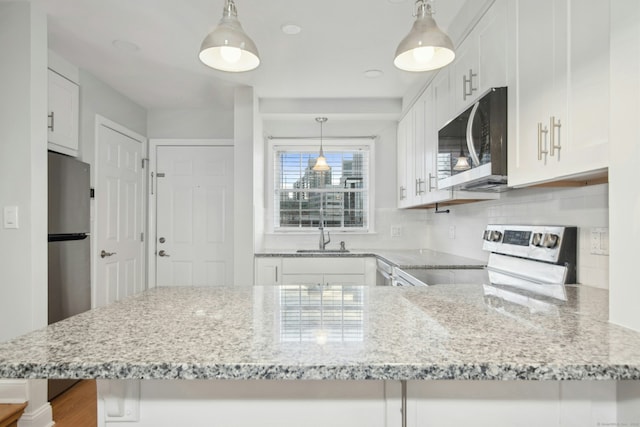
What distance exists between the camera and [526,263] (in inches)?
73.4

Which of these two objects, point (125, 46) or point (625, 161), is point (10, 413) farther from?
point (625, 161)

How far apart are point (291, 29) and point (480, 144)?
1.36 metres

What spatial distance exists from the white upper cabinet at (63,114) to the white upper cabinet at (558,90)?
288 centimetres

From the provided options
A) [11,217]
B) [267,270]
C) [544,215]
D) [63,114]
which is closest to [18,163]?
[11,217]

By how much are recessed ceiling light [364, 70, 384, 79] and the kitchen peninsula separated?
2.34m

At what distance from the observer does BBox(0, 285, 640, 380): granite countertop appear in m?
Result: 0.67

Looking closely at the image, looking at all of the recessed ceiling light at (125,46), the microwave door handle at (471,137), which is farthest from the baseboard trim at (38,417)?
the microwave door handle at (471,137)

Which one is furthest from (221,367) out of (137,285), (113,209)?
(137,285)

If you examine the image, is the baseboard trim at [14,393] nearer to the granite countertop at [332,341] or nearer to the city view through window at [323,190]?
the granite countertop at [332,341]

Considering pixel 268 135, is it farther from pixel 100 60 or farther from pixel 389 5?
pixel 389 5

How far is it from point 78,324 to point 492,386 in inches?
38.6

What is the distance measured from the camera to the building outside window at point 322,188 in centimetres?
419

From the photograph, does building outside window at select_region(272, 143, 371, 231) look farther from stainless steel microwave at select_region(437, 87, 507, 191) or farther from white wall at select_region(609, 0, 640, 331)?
white wall at select_region(609, 0, 640, 331)

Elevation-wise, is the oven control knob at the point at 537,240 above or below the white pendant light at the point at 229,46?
below
